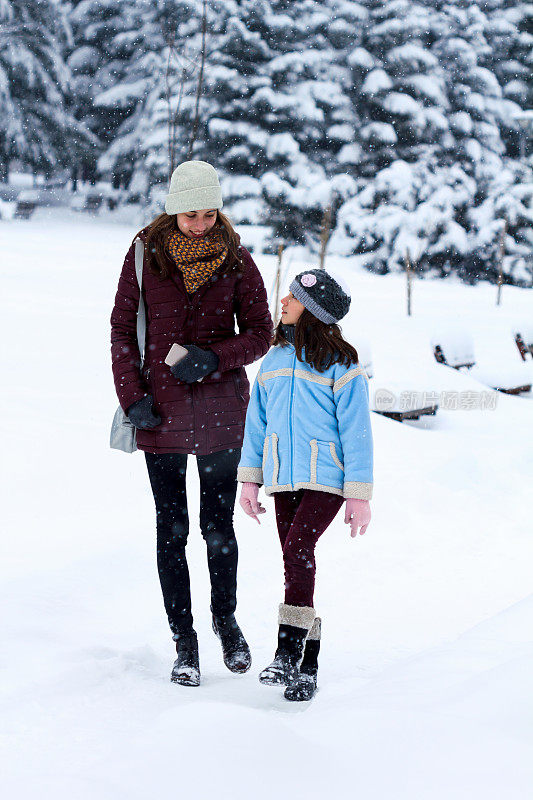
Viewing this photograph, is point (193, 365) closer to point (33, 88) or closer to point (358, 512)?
point (358, 512)

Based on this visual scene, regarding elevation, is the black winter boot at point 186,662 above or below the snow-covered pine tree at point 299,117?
below

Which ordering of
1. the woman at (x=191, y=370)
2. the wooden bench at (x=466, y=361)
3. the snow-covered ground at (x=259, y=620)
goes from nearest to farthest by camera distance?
the snow-covered ground at (x=259, y=620) < the woman at (x=191, y=370) < the wooden bench at (x=466, y=361)

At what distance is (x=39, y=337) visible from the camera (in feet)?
28.5

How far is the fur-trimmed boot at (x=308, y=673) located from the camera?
2.86 metres

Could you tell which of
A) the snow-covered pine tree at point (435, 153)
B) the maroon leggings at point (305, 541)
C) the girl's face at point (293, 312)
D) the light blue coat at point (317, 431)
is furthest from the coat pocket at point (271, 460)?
the snow-covered pine tree at point (435, 153)

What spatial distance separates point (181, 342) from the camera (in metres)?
3.05

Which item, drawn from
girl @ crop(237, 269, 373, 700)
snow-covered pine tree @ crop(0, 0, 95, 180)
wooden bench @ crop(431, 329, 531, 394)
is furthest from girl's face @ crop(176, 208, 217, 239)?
snow-covered pine tree @ crop(0, 0, 95, 180)

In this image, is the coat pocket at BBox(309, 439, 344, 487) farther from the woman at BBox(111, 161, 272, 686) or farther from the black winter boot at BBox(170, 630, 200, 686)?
the black winter boot at BBox(170, 630, 200, 686)

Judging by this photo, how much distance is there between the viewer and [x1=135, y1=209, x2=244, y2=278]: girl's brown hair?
3.00 metres

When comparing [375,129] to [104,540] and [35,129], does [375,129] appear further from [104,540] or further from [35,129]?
[104,540]

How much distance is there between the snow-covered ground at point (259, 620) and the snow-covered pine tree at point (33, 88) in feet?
46.1

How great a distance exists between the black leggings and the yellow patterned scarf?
0.63 m

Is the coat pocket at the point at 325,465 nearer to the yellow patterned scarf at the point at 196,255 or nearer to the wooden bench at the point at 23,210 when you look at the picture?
the yellow patterned scarf at the point at 196,255

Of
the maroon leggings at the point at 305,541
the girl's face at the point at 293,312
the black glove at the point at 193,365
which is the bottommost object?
the maroon leggings at the point at 305,541
